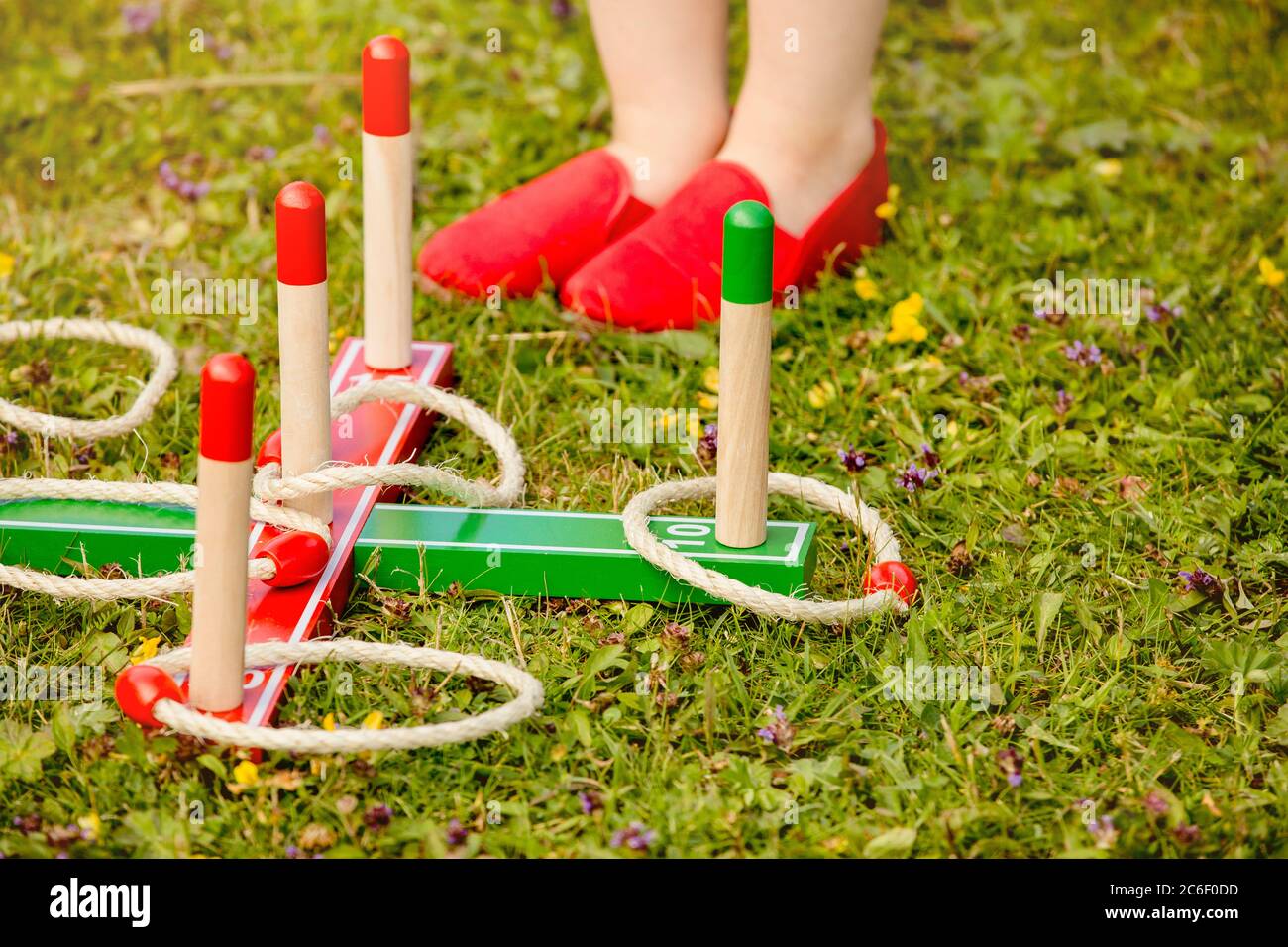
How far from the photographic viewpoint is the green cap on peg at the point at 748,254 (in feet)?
4.69

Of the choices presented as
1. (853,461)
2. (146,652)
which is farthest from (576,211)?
(146,652)

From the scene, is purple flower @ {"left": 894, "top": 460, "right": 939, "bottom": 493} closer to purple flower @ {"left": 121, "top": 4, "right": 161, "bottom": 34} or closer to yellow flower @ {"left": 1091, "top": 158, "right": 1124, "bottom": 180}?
yellow flower @ {"left": 1091, "top": 158, "right": 1124, "bottom": 180}

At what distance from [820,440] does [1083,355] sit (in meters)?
0.39

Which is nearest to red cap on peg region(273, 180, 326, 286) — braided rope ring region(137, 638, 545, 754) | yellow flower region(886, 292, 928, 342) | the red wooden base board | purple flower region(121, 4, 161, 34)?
the red wooden base board

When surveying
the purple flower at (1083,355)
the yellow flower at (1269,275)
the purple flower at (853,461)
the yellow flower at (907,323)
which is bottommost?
the purple flower at (853,461)

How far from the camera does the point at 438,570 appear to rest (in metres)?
1.62

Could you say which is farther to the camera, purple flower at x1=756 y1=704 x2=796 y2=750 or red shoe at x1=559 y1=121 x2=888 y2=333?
red shoe at x1=559 y1=121 x2=888 y2=333

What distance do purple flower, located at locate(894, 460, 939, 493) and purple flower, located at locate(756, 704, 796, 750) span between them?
473 mm

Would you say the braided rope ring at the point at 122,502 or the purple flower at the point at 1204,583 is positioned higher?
the braided rope ring at the point at 122,502

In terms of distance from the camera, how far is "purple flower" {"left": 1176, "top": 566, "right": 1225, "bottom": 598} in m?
1.62

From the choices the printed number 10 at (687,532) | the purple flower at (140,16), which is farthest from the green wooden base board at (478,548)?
the purple flower at (140,16)

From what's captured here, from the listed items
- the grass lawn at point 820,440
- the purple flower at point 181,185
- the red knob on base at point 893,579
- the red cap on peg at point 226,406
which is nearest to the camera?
the red cap on peg at point 226,406

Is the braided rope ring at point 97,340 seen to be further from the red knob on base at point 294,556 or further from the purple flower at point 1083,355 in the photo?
the purple flower at point 1083,355

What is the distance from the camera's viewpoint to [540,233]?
2188 mm
